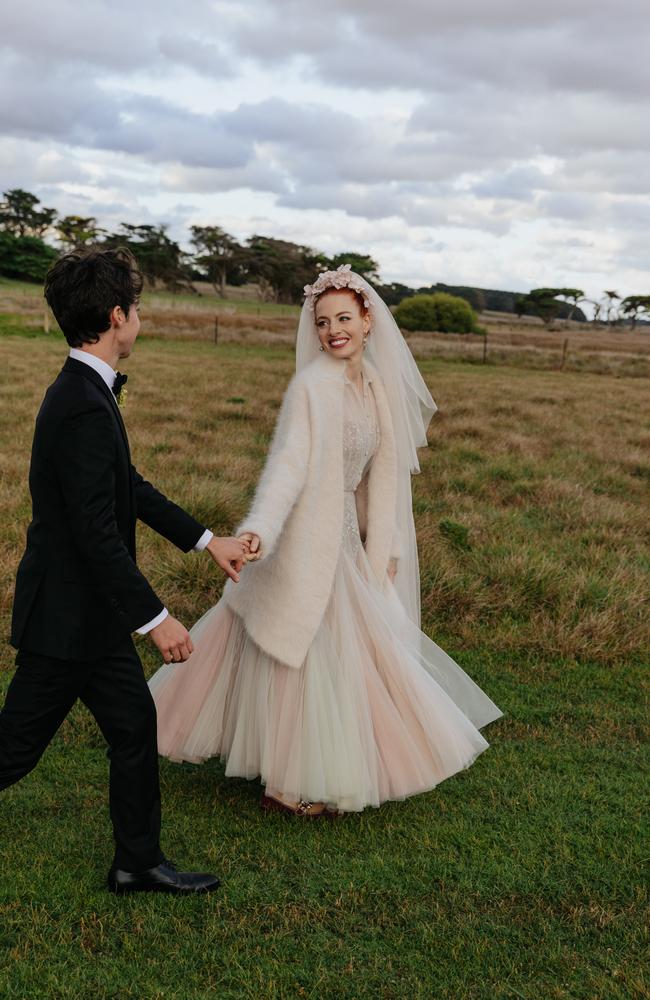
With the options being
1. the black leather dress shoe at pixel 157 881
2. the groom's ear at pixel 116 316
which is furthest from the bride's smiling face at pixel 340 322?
the black leather dress shoe at pixel 157 881

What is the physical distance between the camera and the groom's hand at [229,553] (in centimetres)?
346

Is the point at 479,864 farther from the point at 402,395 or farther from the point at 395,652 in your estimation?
the point at 402,395

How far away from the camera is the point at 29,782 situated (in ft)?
13.8

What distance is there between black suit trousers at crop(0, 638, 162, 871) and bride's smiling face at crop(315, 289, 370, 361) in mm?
1685

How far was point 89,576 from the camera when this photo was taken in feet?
9.59

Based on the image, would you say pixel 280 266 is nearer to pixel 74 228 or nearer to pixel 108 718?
pixel 74 228

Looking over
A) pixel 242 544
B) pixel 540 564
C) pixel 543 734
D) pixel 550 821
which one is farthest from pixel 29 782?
pixel 540 564

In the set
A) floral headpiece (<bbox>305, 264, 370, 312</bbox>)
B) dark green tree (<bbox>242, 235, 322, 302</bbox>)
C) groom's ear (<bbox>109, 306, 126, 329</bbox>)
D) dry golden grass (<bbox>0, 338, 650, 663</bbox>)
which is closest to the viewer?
groom's ear (<bbox>109, 306, 126, 329</bbox>)

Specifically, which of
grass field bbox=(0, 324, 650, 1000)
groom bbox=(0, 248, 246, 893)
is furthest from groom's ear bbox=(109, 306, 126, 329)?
grass field bbox=(0, 324, 650, 1000)

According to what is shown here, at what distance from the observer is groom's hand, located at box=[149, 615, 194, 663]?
2947 mm

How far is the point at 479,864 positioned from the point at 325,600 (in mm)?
1254

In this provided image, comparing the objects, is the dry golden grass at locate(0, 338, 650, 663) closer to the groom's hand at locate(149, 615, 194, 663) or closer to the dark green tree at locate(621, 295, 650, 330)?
the groom's hand at locate(149, 615, 194, 663)

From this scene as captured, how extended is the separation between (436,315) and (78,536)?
5083cm

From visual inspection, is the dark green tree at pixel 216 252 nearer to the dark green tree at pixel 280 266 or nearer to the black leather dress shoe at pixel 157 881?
the dark green tree at pixel 280 266
